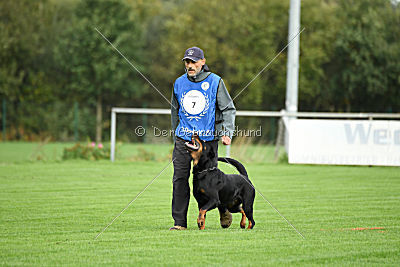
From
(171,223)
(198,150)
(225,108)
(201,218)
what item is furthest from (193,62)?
(171,223)

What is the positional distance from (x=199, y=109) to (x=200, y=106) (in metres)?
0.04

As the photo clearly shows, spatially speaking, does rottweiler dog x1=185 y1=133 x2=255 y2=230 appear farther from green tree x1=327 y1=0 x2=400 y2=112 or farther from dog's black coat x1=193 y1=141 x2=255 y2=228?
green tree x1=327 y1=0 x2=400 y2=112

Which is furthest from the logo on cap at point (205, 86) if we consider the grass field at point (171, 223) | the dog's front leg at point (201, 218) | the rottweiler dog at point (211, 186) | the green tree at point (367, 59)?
the green tree at point (367, 59)

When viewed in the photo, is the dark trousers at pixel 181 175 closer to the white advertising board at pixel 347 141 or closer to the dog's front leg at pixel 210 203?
the dog's front leg at pixel 210 203

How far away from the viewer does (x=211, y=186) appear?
7.37 metres

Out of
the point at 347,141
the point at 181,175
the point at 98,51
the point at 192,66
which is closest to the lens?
the point at 192,66

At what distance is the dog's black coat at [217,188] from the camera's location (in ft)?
24.1

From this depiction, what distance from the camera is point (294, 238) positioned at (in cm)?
687

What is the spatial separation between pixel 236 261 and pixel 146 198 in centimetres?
571

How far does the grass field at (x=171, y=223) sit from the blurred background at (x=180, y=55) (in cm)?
1975

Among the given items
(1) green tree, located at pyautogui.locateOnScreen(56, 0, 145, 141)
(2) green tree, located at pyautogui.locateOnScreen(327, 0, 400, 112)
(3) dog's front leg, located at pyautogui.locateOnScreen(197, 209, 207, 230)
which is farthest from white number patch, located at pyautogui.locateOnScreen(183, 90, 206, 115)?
(1) green tree, located at pyautogui.locateOnScreen(56, 0, 145, 141)

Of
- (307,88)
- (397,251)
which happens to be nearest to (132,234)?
(397,251)

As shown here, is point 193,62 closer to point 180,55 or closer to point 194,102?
point 194,102

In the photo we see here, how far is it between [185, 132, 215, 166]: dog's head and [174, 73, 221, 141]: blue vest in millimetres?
157
